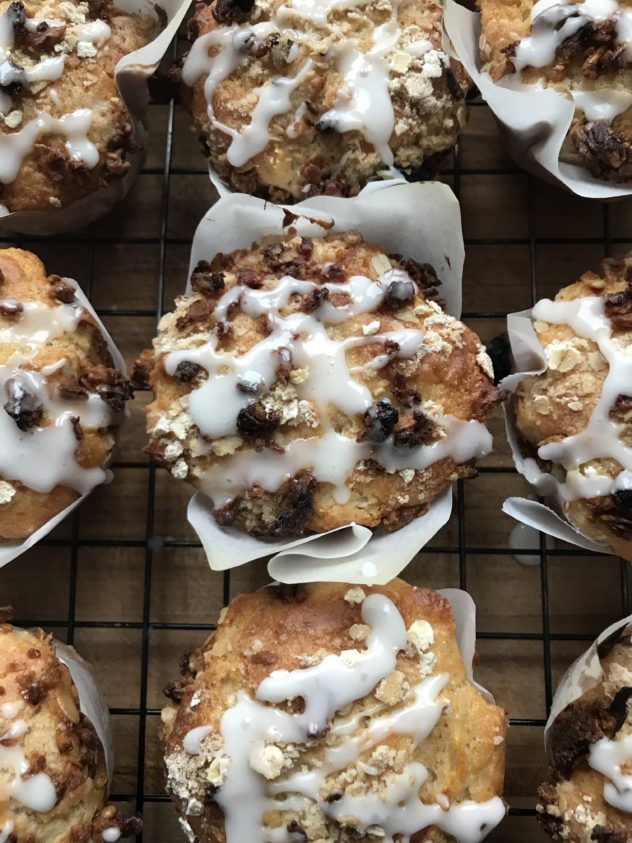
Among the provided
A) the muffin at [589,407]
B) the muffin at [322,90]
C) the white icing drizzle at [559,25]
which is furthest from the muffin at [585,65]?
the muffin at [589,407]

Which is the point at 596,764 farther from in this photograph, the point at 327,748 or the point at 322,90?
the point at 322,90

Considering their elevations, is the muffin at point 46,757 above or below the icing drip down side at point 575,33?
below

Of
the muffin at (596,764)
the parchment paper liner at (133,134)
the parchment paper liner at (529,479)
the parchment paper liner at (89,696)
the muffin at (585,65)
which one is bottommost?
the parchment paper liner at (89,696)

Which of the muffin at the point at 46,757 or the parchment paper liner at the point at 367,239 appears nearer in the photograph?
the muffin at the point at 46,757

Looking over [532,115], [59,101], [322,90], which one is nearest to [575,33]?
[532,115]

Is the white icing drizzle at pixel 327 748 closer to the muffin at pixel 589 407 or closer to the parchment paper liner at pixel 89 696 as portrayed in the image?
the parchment paper liner at pixel 89 696

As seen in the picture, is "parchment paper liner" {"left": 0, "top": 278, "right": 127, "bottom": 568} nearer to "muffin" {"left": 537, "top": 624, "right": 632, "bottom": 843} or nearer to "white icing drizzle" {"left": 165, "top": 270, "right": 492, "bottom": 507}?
"white icing drizzle" {"left": 165, "top": 270, "right": 492, "bottom": 507}

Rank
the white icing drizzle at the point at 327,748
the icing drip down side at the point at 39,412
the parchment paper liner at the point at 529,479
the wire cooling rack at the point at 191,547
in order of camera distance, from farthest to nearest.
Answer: the wire cooling rack at the point at 191,547
the parchment paper liner at the point at 529,479
the icing drip down side at the point at 39,412
the white icing drizzle at the point at 327,748

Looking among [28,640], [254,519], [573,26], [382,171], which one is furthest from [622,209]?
[28,640]
